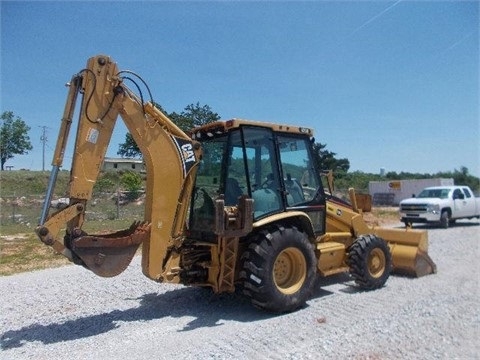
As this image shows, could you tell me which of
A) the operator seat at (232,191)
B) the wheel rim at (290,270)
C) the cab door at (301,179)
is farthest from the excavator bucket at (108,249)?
the cab door at (301,179)

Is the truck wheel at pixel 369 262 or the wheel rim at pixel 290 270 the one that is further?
the truck wheel at pixel 369 262

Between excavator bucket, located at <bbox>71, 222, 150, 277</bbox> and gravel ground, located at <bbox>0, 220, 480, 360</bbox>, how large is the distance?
2.58 ft

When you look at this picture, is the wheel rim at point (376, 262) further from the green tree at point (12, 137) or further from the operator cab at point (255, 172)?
the green tree at point (12, 137)

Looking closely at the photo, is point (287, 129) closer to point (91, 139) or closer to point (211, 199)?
point (211, 199)

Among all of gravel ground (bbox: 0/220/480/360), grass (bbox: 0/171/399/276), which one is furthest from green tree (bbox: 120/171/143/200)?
gravel ground (bbox: 0/220/480/360)

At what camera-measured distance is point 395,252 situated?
332 inches

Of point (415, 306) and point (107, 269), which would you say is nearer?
point (107, 269)

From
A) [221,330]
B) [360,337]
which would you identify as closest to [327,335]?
[360,337]

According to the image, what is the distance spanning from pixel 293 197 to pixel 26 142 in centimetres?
5446

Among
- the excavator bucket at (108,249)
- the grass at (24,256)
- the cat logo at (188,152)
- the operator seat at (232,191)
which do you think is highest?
the cat logo at (188,152)

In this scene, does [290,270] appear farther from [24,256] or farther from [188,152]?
[24,256]

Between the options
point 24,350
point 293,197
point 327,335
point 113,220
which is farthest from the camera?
point 113,220

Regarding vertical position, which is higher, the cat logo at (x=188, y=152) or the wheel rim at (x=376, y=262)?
the cat logo at (x=188, y=152)

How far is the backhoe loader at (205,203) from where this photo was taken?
17.0ft
